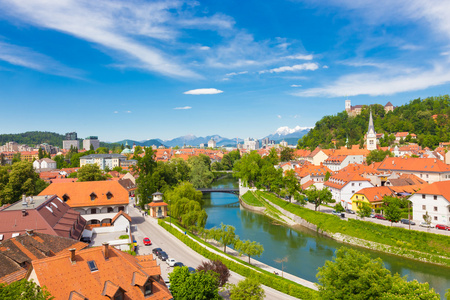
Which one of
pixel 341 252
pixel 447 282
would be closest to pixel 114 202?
pixel 341 252

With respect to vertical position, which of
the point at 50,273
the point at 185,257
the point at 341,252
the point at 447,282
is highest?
the point at 50,273

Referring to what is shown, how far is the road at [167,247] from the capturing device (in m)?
19.5

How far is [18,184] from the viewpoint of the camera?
117ft

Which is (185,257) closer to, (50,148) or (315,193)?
(315,193)

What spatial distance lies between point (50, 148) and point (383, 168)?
169 meters

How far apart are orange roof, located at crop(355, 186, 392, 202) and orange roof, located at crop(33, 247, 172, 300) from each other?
32431 millimetres

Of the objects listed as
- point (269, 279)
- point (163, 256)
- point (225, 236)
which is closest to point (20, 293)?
point (269, 279)

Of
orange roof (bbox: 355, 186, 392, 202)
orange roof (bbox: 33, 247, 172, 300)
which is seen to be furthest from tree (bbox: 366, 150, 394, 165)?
orange roof (bbox: 33, 247, 172, 300)

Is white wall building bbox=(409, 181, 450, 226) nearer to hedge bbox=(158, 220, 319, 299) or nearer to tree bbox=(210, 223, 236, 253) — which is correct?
tree bbox=(210, 223, 236, 253)

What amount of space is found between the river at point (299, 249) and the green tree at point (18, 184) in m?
22.2

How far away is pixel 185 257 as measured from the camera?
23547mm

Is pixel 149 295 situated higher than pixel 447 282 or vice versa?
pixel 149 295

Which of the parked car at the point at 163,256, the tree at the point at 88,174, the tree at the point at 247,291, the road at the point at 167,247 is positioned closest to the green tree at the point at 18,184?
the tree at the point at 88,174

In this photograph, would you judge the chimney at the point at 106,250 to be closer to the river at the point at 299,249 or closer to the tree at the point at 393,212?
the river at the point at 299,249
